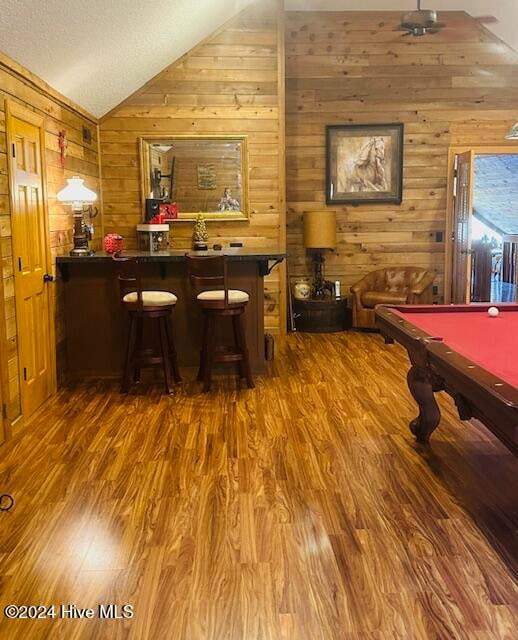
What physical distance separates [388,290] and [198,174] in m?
2.65

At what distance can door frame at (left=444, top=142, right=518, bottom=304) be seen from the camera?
802 centimetres

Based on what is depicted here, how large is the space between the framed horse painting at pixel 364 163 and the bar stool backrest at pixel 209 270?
3.52 metres

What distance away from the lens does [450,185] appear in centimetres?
816

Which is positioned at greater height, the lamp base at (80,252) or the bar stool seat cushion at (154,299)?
the lamp base at (80,252)

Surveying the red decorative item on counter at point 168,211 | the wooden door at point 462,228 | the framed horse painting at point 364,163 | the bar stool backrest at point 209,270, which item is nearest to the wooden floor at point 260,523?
the bar stool backrest at point 209,270

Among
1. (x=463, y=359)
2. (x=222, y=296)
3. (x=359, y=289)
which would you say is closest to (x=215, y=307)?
(x=222, y=296)

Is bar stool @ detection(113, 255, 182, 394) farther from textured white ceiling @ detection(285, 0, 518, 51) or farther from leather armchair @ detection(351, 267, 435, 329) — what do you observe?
textured white ceiling @ detection(285, 0, 518, 51)

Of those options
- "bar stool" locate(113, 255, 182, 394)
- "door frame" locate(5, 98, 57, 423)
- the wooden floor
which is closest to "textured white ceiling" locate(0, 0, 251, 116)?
"door frame" locate(5, 98, 57, 423)

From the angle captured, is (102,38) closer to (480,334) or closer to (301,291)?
(480,334)

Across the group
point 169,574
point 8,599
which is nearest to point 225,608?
point 169,574

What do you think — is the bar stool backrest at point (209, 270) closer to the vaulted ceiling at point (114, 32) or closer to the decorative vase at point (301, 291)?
the vaulted ceiling at point (114, 32)

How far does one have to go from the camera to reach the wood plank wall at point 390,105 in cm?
793

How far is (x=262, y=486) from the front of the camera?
3.37 m

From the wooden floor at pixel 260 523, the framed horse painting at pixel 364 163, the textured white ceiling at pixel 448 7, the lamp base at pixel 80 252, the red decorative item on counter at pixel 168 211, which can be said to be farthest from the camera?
the framed horse painting at pixel 364 163
